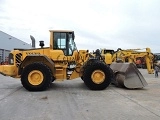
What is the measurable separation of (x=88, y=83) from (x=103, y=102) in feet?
11.7

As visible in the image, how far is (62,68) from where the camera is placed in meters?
13.7


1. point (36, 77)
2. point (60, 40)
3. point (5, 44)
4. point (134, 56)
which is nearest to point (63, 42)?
Result: point (60, 40)

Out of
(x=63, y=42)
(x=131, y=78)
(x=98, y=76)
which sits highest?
(x=63, y=42)

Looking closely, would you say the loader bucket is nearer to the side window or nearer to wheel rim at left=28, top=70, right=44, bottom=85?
the side window

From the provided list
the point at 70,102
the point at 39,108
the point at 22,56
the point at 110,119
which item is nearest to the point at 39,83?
the point at 22,56

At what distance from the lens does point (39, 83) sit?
1285 centimetres

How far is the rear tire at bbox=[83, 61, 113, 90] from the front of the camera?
13.2 m

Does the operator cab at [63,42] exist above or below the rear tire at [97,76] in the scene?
above

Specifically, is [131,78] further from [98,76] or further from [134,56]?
[134,56]

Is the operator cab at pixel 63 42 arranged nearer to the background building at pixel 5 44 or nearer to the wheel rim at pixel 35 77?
the wheel rim at pixel 35 77

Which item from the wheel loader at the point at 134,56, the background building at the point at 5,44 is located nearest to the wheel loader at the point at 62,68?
the wheel loader at the point at 134,56

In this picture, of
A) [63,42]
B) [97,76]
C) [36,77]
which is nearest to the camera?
[36,77]

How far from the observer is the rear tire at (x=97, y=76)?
43.4 feet

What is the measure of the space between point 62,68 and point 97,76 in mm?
1705
